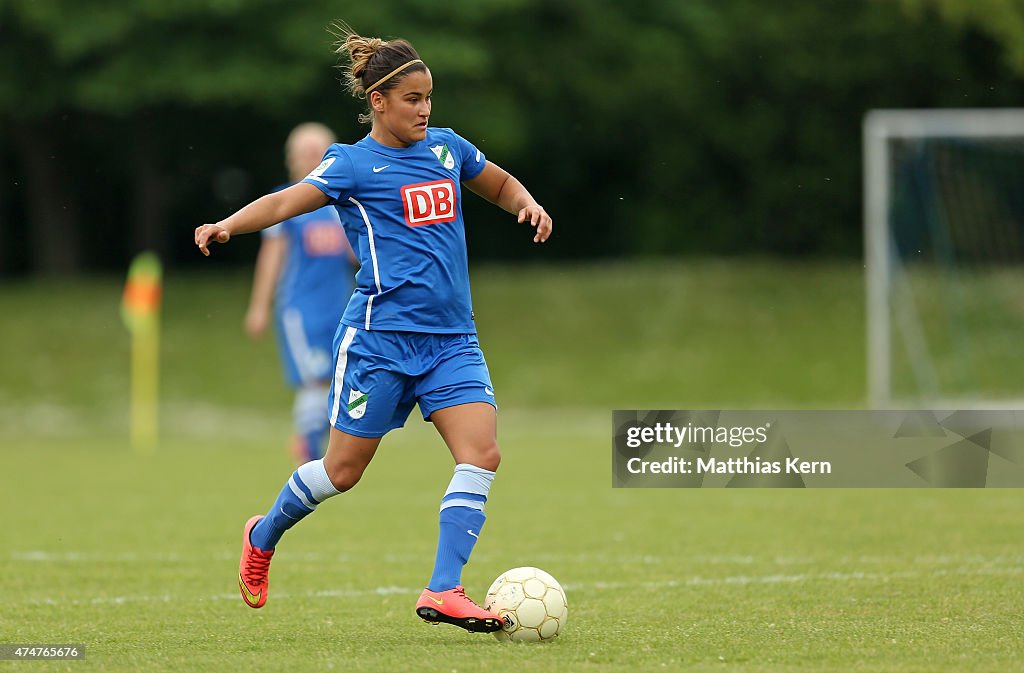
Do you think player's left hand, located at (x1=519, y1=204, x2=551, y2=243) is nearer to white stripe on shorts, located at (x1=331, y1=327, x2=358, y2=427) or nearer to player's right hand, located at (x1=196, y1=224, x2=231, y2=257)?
white stripe on shorts, located at (x1=331, y1=327, x2=358, y2=427)

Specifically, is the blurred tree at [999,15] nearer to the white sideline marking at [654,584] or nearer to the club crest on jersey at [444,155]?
the white sideline marking at [654,584]

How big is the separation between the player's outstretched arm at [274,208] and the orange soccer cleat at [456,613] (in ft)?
4.90

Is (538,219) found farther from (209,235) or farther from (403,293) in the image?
(209,235)

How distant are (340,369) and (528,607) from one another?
1.19 metres

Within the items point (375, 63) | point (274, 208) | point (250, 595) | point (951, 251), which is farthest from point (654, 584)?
point (951, 251)

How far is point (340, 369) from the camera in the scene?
20.0 feet

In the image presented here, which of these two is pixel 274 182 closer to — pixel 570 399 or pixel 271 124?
pixel 271 124

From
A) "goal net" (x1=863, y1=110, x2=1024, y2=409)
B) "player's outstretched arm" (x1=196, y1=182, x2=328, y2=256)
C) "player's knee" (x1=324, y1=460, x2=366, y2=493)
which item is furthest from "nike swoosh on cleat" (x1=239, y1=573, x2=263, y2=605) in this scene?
"goal net" (x1=863, y1=110, x2=1024, y2=409)

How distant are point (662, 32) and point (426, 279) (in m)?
22.7

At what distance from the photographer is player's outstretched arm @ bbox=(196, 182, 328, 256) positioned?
5.71 meters

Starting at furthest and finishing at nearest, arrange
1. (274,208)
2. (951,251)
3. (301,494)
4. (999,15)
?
(999,15) → (951,251) → (301,494) → (274,208)

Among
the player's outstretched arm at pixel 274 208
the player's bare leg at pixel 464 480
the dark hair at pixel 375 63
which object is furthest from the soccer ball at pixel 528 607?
the dark hair at pixel 375 63

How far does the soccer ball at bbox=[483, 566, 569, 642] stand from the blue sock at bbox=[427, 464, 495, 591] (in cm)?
19

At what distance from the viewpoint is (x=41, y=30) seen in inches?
964
